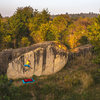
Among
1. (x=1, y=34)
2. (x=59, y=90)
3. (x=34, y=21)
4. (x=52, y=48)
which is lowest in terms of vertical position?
(x=59, y=90)

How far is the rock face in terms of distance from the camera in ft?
42.8

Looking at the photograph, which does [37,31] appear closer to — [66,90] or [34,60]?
[34,60]

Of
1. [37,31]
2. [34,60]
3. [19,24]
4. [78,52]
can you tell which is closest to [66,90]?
[34,60]

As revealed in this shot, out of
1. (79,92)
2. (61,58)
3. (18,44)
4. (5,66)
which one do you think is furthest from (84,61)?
(18,44)

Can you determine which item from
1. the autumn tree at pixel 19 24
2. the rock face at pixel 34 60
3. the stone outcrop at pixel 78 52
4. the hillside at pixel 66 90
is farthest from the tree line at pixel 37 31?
the hillside at pixel 66 90

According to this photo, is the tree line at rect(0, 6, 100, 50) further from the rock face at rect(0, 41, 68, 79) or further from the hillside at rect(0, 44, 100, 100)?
the hillside at rect(0, 44, 100, 100)

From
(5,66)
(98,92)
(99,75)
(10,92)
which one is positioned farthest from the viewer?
(5,66)

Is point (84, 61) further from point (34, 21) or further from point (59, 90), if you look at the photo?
point (34, 21)

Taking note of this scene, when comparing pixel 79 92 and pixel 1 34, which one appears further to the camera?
pixel 1 34

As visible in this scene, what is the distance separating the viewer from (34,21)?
28500 millimetres

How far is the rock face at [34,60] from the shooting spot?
13.0 meters

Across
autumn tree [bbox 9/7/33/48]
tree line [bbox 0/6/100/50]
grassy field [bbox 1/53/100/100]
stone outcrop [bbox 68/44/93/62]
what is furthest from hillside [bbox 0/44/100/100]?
autumn tree [bbox 9/7/33/48]

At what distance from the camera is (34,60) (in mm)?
13320

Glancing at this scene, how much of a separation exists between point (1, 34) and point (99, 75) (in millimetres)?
20494
